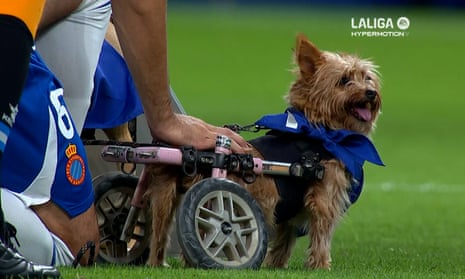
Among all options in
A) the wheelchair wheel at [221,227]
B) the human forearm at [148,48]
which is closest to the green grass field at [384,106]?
the wheelchair wheel at [221,227]

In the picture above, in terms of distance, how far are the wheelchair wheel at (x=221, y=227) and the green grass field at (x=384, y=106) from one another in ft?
0.35

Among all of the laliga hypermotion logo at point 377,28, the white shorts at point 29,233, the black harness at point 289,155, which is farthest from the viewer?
the laliga hypermotion logo at point 377,28

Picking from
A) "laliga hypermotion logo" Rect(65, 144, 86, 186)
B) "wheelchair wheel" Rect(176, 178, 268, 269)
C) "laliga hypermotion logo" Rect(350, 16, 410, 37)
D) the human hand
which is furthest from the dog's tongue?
"laliga hypermotion logo" Rect(350, 16, 410, 37)

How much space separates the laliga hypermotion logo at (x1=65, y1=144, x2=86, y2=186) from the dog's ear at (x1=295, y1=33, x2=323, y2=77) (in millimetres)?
1093

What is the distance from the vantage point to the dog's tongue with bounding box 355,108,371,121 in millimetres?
5836

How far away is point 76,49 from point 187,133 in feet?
2.08

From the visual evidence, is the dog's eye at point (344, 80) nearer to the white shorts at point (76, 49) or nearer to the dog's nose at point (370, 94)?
the dog's nose at point (370, 94)

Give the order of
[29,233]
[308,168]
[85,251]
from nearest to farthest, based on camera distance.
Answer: [29,233]
[85,251]
[308,168]

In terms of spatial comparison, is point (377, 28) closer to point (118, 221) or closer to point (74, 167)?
point (118, 221)

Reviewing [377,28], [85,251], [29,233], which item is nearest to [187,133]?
[85,251]

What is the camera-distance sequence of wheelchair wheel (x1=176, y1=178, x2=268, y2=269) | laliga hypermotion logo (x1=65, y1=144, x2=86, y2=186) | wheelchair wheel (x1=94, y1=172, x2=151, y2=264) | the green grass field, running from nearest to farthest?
1. wheelchair wheel (x1=176, y1=178, x2=268, y2=269)
2. laliga hypermotion logo (x1=65, y1=144, x2=86, y2=186)
3. wheelchair wheel (x1=94, y1=172, x2=151, y2=264)
4. the green grass field

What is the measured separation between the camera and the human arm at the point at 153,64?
519 cm

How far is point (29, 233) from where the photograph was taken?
498 centimetres

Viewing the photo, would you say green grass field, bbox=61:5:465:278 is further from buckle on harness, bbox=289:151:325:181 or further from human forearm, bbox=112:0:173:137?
human forearm, bbox=112:0:173:137
